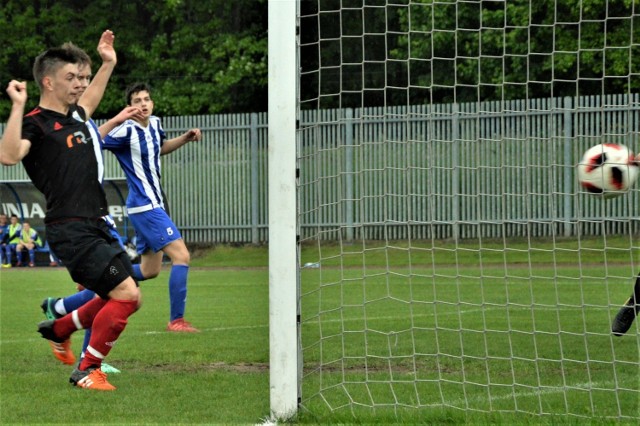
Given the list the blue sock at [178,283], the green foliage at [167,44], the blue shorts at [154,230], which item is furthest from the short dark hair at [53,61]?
Result: the green foliage at [167,44]

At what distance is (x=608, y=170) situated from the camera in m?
6.09

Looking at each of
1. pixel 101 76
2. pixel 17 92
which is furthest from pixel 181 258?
pixel 17 92

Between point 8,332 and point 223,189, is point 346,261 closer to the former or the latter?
point 8,332

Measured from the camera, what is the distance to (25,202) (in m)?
24.5

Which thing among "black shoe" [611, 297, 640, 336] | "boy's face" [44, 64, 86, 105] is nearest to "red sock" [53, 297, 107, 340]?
"boy's face" [44, 64, 86, 105]

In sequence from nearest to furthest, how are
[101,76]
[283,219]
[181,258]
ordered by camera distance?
[283,219] → [101,76] → [181,258]

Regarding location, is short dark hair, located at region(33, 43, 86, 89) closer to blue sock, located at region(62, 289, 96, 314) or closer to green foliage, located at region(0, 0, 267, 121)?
blue sock, located at region(62, 289, 96, 314)

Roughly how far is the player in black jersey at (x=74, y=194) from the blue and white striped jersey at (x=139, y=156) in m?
2.35

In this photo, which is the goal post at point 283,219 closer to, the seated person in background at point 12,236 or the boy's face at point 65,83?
the boy's face at point 65,83

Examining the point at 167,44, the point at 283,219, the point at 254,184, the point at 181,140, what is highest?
the point at 167,44

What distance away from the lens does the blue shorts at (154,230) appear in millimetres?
8930

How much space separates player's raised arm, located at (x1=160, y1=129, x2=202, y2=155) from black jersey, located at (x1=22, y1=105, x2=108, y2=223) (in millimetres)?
1898

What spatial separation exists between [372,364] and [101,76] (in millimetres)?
2774

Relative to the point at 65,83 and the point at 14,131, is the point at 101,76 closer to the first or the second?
the point at 65,83
